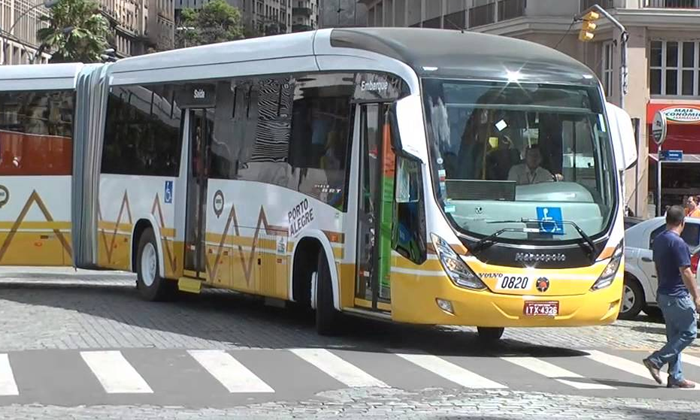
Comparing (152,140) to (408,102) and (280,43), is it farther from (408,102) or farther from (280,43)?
(408,102)

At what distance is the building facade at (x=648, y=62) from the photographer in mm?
43250

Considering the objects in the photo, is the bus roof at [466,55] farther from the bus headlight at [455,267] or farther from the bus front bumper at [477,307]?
the bus front bumper at [477,307]

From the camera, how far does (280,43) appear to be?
51.5 feet

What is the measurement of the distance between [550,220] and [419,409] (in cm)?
393

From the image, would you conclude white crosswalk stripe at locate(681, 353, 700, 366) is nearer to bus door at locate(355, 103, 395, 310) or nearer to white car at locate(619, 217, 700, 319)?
white car at locate(619, 217, 700, 319)

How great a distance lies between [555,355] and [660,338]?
3099mm

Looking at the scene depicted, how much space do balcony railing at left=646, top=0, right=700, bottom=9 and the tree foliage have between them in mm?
55409

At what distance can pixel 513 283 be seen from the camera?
13.1 metres

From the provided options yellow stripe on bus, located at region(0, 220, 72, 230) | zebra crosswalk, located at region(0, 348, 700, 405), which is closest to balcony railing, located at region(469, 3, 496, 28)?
yellow stripe on bus, located at region(0, 220, 72, 230)

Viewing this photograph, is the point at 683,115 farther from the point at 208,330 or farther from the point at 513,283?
the point at 513,283

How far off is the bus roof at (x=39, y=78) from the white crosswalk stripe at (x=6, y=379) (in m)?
8.57

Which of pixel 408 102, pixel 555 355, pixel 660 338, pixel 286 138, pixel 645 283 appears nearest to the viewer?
pixel 408 102

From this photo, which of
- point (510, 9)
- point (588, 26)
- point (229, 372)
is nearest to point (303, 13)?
point (510, 9)

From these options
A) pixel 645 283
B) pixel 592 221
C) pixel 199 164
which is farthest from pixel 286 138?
pixel 645 283
